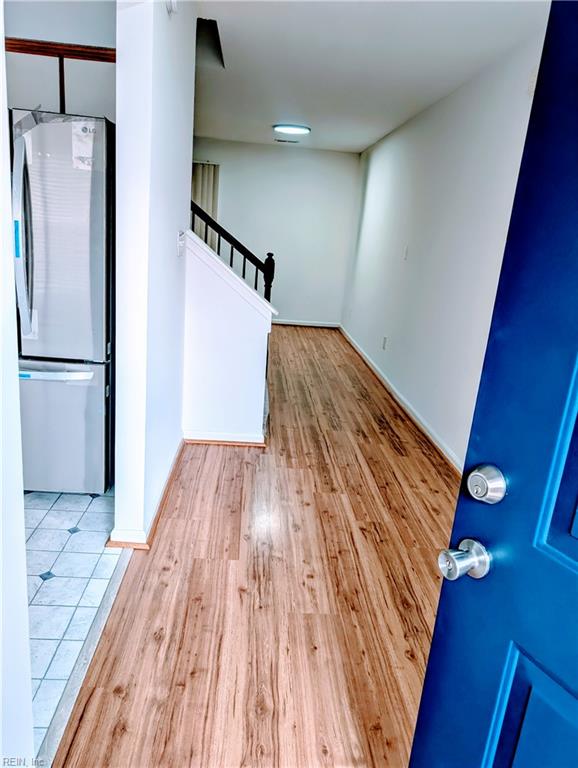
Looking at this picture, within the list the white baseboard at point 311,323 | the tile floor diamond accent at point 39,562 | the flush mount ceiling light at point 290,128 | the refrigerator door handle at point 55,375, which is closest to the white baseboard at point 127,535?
the tile floor diamond accent at point 39,562

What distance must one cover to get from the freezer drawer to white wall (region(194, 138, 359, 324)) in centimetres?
514

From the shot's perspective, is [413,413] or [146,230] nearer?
[146,230]

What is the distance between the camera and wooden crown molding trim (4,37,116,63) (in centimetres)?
230

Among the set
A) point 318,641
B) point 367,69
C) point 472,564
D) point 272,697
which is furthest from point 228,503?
point 367,69

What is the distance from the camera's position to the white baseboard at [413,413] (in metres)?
3.35

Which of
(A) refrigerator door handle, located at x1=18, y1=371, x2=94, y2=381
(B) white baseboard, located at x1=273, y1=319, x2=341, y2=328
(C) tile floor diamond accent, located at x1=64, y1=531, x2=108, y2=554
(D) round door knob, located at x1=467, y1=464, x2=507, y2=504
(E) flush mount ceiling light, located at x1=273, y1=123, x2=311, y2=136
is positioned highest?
(E) flush mount ceiling light, located at x1=273, y1=123, x2=311, y2=136

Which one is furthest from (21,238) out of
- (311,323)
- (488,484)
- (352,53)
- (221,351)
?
(311,323)

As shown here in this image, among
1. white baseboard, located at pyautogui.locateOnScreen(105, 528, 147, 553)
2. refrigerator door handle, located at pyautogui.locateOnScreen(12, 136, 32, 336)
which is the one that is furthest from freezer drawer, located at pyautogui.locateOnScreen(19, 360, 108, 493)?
white baseboard, located at pyautogui.locateOnScreen(105, 528, 147, 553)

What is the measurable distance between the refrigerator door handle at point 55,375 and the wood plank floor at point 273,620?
2.50 ft

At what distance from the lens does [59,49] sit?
2307mm

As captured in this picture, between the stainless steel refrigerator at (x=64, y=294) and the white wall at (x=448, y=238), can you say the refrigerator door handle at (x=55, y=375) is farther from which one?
the white wall at (x=448, y=238)

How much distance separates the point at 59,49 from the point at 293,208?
16.5 feet

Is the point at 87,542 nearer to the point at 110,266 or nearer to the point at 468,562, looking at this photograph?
the point at 110,266

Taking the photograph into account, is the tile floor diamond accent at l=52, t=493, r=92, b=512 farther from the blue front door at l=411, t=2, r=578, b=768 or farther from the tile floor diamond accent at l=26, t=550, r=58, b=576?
the blue front door at l=411, t=2, r=578, b=768
